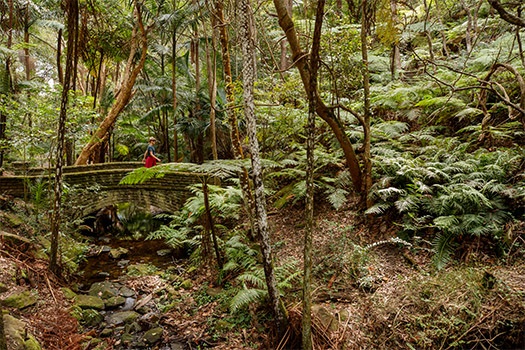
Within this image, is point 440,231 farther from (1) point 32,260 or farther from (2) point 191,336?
(1) point 32,260

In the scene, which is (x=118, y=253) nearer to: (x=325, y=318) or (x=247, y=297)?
(x=247, y=297)

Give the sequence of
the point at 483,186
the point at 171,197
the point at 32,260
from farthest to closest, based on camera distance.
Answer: the point at 171,197, the point at 32,260, the point at 483,186

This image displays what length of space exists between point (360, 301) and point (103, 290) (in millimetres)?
5013

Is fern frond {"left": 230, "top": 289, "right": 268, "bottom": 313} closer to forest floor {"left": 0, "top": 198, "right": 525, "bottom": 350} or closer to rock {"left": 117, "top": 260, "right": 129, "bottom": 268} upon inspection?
forest floor {"left": 0, "top": 198, "right": 525, "bottom": 350}

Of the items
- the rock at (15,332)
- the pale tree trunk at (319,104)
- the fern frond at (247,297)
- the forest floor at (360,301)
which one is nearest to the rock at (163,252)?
the forest floor at (360,301)

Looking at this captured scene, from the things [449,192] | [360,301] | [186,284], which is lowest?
[186,284]

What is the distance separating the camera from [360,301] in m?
3.87

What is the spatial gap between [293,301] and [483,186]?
10.4ft

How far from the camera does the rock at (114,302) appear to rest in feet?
17.9

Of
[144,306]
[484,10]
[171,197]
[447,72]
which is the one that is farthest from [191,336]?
[484,10]

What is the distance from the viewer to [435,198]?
4.48 m

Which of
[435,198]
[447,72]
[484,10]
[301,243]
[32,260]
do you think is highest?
[484,10]

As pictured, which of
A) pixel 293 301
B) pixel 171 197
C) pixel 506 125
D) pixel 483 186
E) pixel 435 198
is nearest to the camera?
pixel 293 301

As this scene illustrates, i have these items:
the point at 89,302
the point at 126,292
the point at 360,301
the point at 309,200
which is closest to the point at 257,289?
the point at 360,301
